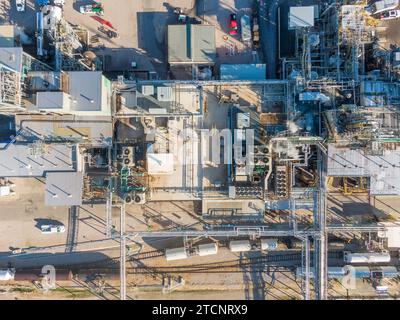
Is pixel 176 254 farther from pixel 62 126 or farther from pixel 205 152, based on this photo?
pixel 62 126

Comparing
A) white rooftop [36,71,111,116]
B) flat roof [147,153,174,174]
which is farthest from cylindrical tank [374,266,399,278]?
white rooftop [36,71,111,116]

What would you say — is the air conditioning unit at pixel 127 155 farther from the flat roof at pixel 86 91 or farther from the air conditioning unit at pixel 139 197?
the flat roof at pixel 86 91

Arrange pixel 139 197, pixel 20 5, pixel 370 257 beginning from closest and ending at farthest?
pixel 139 197 → pixel 370 257 → pixel 20 5

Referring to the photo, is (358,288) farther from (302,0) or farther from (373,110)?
(302,0)

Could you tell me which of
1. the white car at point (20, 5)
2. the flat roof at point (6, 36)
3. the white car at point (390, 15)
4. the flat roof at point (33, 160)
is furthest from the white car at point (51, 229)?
the white car at point (390, 15)

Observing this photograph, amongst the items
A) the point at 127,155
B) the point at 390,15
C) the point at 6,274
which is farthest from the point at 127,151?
the point at 390,15

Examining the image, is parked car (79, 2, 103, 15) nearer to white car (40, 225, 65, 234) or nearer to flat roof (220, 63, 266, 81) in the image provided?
flat roof (220, 63, 266, 81)

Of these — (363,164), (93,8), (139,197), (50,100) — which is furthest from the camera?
(93,8)
